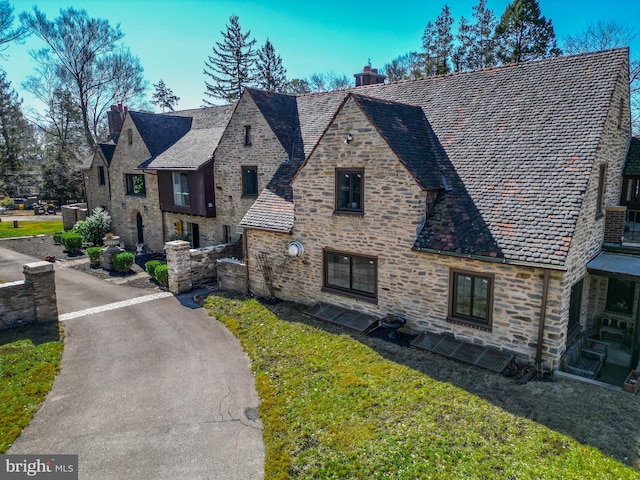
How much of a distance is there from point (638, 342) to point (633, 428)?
4.59 m

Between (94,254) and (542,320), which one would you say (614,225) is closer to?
(542,320)

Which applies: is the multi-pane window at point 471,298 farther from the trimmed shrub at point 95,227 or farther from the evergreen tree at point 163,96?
the evergreen tree at point 163,96

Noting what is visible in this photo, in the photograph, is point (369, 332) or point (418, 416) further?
point (369, 332)

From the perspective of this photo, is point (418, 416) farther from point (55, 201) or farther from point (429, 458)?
point (55, 201)

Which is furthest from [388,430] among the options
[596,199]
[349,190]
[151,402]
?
[596,199]

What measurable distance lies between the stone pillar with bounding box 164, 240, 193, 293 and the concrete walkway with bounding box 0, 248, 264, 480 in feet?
7.15

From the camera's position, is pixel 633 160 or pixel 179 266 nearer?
pixel 633 160

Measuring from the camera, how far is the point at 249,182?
20078mm

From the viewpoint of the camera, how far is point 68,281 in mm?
19766

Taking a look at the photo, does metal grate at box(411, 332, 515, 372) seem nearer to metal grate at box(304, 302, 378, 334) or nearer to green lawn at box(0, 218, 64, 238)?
metal grate at box(304, 302, 378, 334)

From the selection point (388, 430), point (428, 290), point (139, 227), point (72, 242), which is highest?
point (139, 227)

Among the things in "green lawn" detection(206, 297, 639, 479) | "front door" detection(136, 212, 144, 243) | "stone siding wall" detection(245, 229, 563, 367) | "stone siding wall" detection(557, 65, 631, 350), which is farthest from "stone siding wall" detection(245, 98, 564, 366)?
"front door" detection(136, 212, 144, 243)

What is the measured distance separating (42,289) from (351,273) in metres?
10.3

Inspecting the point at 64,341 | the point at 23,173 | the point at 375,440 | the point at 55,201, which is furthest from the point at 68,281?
the point at 23,173
